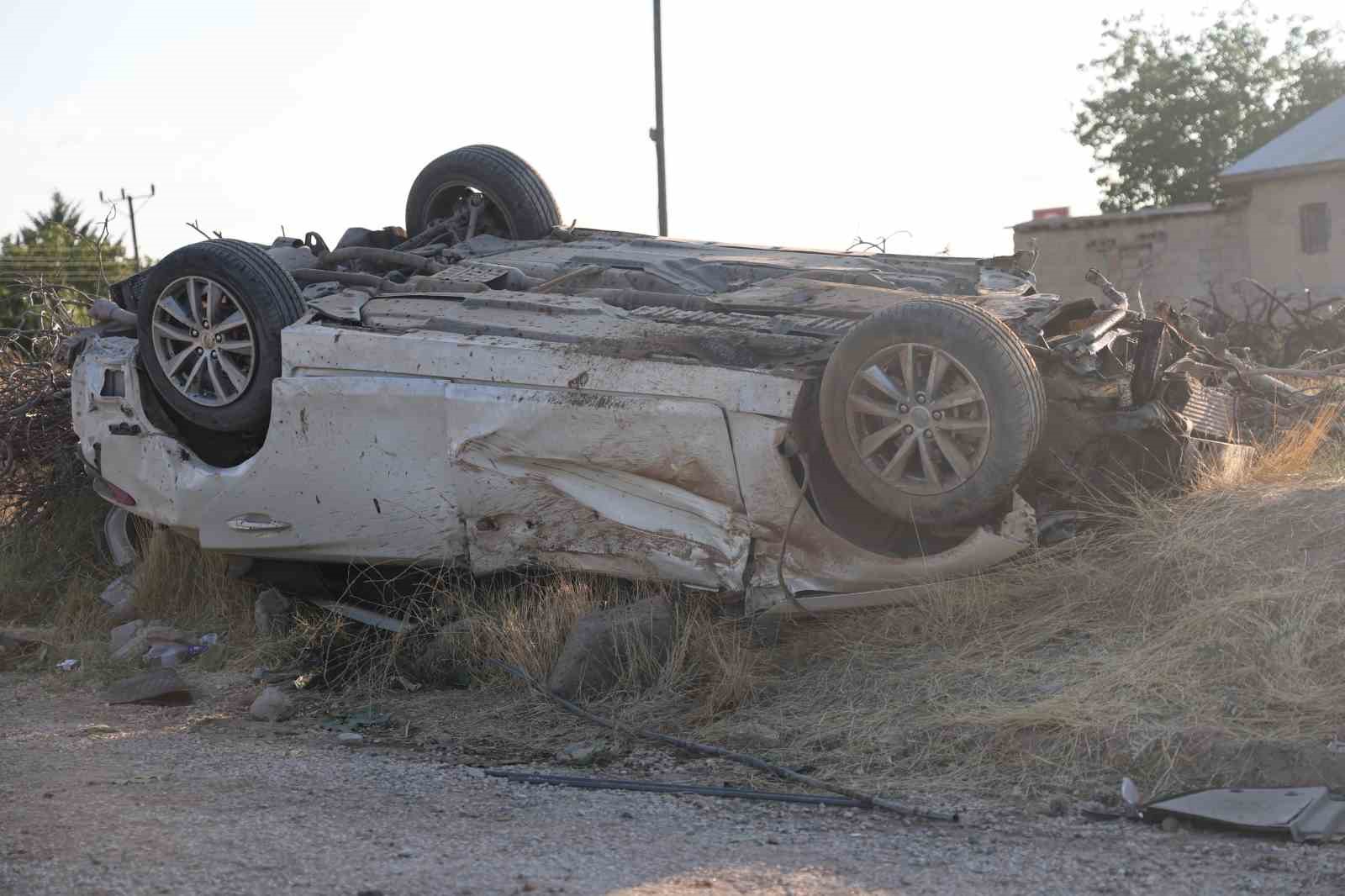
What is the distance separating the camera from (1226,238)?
25.6 m

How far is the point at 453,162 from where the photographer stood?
8.84 meters

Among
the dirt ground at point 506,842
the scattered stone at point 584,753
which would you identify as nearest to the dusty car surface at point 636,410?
the scattered stone at point 584,753

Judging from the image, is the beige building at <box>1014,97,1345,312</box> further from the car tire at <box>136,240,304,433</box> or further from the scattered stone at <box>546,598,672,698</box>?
the scattered stone at <box>546,598,672,698</box>

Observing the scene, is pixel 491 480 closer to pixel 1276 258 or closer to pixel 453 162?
pixel 453 162

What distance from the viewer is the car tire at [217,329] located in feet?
22.7

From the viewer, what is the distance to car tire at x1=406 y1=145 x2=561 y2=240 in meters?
8.66

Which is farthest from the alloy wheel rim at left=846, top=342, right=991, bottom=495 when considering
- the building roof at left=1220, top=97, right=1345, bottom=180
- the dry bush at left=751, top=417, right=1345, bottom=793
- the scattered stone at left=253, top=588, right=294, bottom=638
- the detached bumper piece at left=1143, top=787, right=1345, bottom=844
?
the building roof at left=1220, top=97, right=1345, bottom=180

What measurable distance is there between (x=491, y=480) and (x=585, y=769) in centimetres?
166

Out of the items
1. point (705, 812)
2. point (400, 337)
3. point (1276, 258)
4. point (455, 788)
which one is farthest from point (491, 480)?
point (1276, 258)

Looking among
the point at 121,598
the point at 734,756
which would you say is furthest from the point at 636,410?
the point at 121,598

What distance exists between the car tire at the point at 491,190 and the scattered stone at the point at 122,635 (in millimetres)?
2778

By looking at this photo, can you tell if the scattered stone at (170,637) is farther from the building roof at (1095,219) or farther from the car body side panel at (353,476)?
Answer: the building roof at (1095,219)

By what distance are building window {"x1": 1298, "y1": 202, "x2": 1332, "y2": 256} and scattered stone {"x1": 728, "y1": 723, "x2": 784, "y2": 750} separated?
22.7 meters

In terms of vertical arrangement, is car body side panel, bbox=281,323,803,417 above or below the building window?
below
